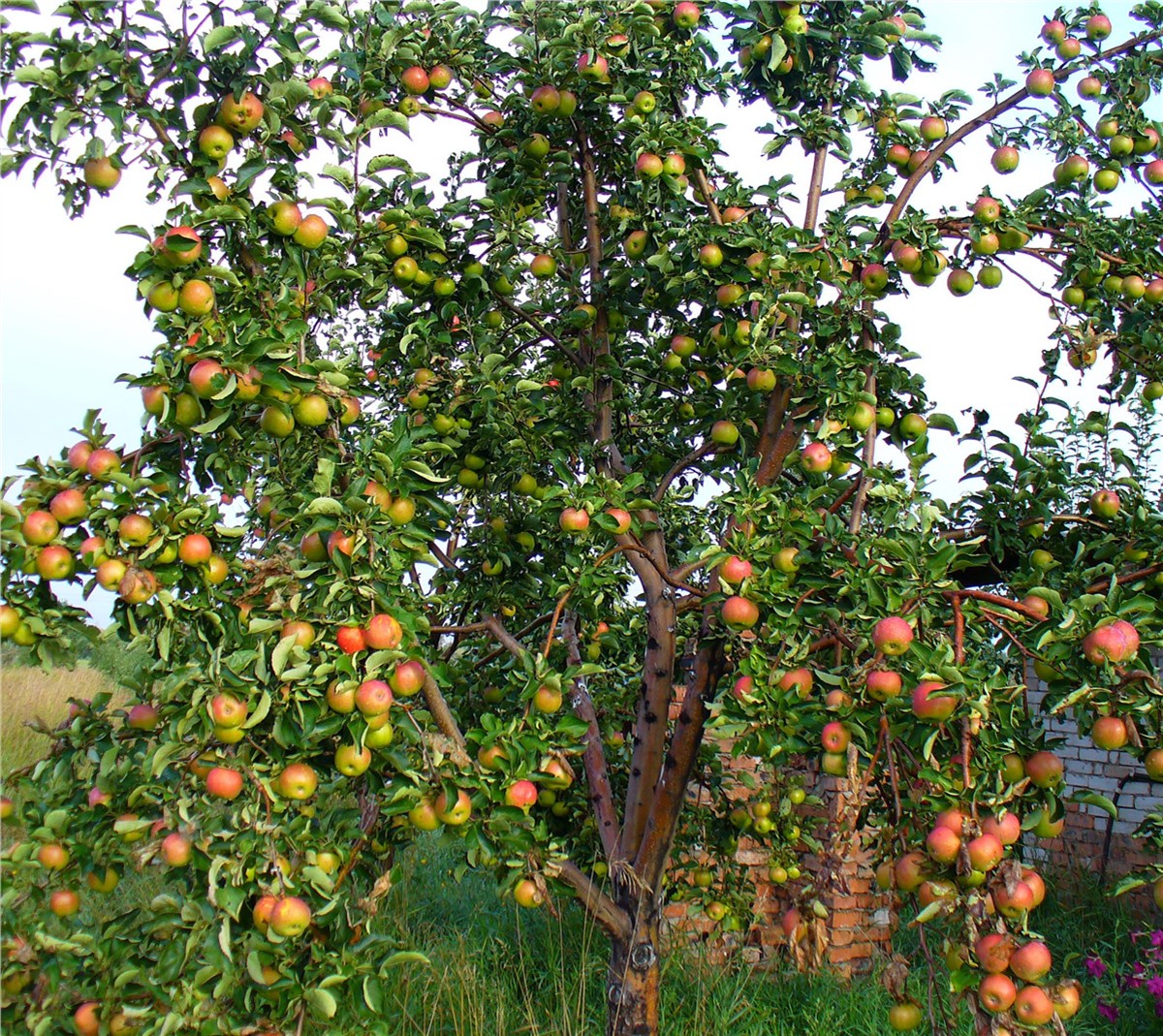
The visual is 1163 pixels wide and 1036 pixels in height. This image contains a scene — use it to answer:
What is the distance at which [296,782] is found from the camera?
218 cm

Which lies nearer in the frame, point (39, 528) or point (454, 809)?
point (39, 528)

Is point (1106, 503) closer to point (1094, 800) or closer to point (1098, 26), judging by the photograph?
point (1094, 800)

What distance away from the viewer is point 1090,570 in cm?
244

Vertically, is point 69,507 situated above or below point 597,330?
below

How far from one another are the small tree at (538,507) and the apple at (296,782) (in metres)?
0.01

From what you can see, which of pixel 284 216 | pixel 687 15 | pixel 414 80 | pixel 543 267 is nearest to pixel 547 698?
pixel 284 216

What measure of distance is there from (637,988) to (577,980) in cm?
104

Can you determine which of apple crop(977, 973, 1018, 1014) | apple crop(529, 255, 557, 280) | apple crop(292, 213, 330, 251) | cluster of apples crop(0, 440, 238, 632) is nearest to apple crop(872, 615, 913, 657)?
apple crop(977, 973, 1018, 1014)

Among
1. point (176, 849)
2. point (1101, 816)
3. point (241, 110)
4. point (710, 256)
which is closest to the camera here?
point (176, 849)

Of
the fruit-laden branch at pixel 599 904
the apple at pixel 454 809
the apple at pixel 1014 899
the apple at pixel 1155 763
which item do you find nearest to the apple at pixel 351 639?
the apple at pixel 454 809

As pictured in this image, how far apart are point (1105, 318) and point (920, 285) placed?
65 cm

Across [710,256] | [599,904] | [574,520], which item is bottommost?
[599,904]

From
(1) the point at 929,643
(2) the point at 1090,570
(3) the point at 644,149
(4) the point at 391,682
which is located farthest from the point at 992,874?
(3) the point at 644,149

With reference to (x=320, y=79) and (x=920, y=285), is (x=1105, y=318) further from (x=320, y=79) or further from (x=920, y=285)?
(x=320, y=79)
